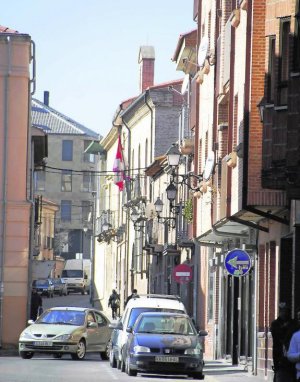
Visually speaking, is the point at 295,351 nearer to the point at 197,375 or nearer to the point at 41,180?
the point at 197,375

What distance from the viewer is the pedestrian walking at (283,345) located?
70.1 feet

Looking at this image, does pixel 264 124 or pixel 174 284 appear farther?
pixel 174 284

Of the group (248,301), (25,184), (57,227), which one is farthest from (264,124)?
(57,227)

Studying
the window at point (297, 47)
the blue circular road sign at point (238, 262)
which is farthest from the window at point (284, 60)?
the blue circular road sign at point (238, 262)

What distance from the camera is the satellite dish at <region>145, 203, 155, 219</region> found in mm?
69125

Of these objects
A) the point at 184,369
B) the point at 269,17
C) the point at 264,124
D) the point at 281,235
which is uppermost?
the point at 269,17

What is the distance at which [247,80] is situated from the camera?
3238 centimetres

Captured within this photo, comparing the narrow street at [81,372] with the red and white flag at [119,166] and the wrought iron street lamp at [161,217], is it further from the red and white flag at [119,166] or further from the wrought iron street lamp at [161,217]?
the red and white flag at [119,166]

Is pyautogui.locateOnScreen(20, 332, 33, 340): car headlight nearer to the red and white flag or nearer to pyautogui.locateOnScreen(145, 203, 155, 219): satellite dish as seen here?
pyautogui.locateOnScreen(145, 203, 155, 219): satellite dish

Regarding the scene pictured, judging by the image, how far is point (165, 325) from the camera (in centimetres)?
3347

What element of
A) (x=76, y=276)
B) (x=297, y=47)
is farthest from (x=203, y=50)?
(x=76, y=276)

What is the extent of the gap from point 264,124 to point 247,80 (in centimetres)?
298

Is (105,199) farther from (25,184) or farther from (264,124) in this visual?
(264,124)

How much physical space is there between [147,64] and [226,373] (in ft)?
168
